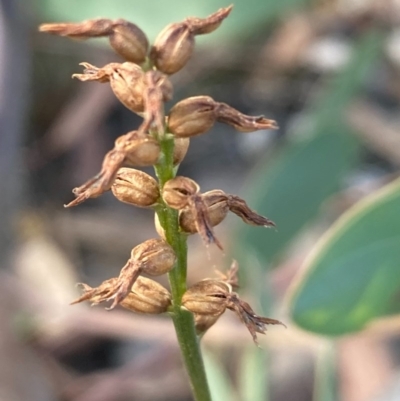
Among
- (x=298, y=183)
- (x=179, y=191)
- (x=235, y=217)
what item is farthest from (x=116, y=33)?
(x=235, y=217)

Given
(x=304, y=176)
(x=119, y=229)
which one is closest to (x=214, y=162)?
(x=119, y=229)

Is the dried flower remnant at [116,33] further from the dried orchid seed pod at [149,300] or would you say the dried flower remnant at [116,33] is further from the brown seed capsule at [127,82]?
the dried orchid seed pod at [149,300]

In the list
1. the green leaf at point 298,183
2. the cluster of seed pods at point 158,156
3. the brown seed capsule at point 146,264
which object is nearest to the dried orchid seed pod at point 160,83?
the cluster of seed pods at point 158,156

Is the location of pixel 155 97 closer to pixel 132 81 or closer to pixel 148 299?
pixel 132 81

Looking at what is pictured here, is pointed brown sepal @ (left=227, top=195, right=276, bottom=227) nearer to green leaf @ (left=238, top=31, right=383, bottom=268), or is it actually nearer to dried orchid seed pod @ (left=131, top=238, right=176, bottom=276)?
dried orchid seed pod @ (left=131, top=238, right=176, bottom=276)

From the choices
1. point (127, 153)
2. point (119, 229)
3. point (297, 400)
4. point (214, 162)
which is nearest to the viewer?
point (127, 153)

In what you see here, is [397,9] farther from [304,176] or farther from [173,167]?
[173,167]
